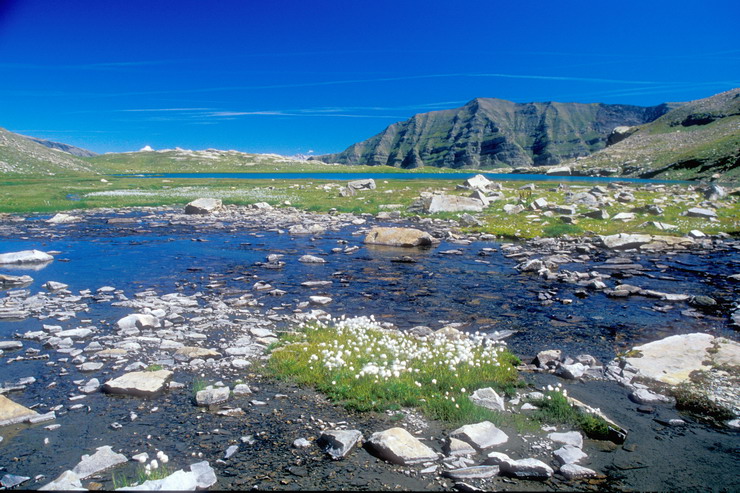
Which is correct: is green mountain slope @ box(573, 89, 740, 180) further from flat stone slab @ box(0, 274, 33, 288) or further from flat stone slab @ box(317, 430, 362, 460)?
flat stone slab @ box(0, 274, 33, 288)

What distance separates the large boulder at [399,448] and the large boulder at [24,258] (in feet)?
81.0

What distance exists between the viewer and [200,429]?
8.59 meters

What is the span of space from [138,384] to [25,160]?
16758 centimetres

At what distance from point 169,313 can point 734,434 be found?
15.9 m

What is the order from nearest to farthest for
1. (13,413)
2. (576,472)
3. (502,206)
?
(576,472) → (13,413) → (502,206)

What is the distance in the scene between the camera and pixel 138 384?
33.2ft

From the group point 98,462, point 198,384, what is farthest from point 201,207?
point 98,462

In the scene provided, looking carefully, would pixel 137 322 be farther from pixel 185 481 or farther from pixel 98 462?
pixel 185 481

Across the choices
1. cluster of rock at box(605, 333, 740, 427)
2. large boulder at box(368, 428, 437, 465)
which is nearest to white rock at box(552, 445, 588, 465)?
large boulder at box(368, 428, 437, 465)

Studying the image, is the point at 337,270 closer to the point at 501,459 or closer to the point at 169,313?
the point at 169,313

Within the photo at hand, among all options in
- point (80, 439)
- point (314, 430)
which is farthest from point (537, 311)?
point (80, 439)

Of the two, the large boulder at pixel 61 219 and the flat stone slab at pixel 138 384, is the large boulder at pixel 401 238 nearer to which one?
the flat stone slab at pixel 138 384

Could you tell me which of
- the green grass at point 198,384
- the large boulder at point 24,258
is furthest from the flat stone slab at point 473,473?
the large boulder at point 24,258

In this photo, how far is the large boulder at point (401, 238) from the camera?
99.7 feet
